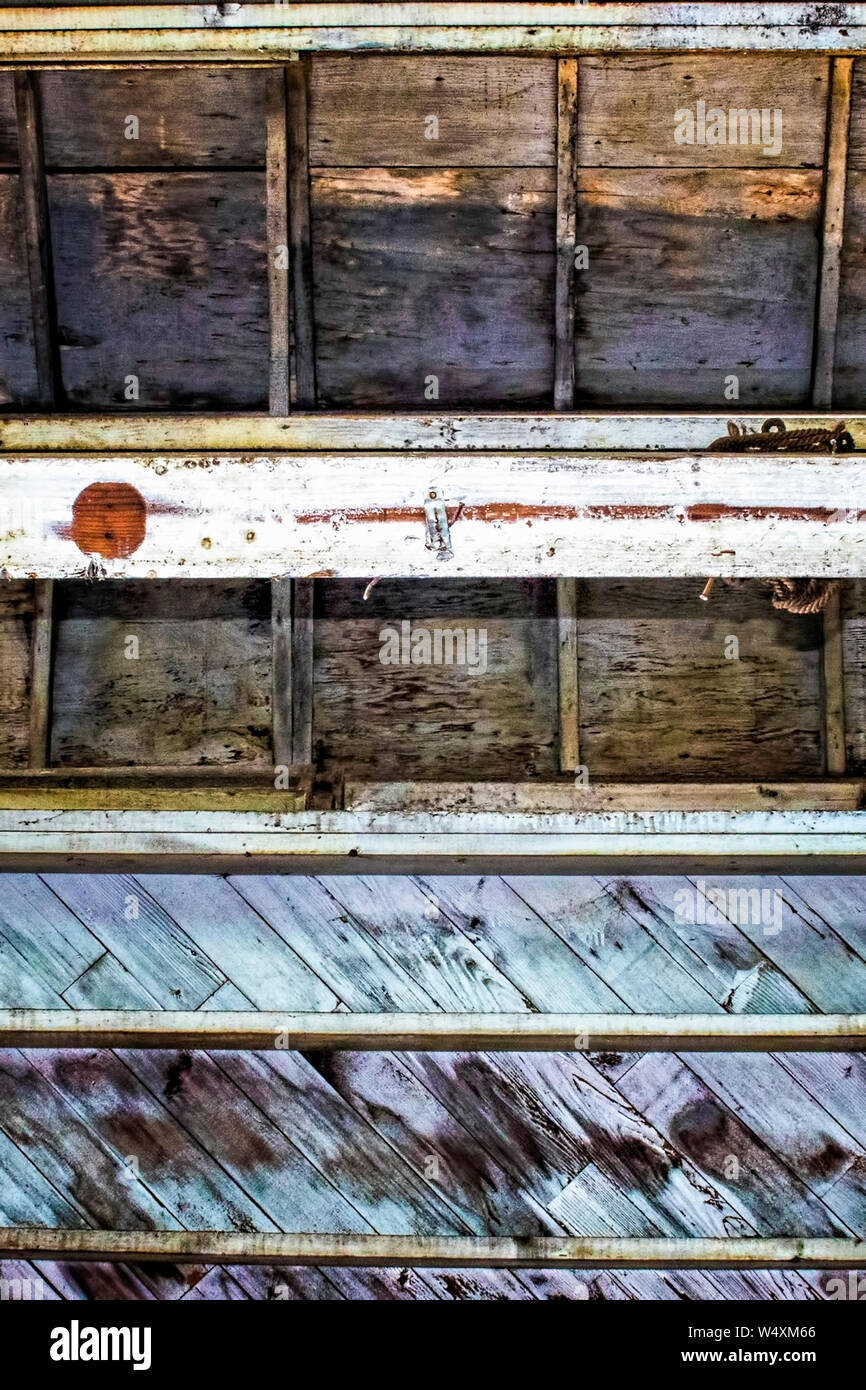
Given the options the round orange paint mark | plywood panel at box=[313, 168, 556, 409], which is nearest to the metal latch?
the round orange paint mark

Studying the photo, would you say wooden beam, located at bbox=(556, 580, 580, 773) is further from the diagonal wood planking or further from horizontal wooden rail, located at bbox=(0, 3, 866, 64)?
horizontal wooden rail, located at bbox=(0, 3, 866, 64)

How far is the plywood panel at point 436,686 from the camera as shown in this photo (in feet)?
12.5

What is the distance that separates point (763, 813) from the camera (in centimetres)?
334

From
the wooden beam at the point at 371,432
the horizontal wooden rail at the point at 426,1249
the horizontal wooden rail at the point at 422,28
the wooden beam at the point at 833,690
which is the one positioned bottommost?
the horizontal wooden rail at the point at 426,1249

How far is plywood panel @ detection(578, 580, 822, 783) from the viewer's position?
3.78m

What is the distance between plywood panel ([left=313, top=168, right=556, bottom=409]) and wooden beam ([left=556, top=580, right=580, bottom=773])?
78 centimetres

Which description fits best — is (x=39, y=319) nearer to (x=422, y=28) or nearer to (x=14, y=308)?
(x=14, y=308)

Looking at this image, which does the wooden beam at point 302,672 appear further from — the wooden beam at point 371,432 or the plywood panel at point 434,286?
the plywood panel at point 434,286

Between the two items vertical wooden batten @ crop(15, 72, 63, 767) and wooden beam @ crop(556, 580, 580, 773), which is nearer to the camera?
vertical wooden batten @ crop(15, 72, 63, 767)

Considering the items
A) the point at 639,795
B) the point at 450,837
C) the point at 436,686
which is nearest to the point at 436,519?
the point at 450,837

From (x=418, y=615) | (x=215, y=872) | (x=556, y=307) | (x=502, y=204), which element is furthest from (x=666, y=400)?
(x=215, y=872)

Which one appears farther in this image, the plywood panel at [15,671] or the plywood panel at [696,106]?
the plywood panel at [15,671]

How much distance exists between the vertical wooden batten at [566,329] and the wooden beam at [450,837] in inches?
17.2

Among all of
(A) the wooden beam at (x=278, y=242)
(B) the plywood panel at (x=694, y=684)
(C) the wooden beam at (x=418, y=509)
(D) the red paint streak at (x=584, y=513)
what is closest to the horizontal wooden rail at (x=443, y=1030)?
(B) the plywood panel at (x=694, y=684)
